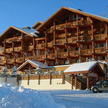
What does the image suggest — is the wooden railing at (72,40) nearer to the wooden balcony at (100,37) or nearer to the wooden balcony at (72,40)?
the wooden balcony at (72,40)

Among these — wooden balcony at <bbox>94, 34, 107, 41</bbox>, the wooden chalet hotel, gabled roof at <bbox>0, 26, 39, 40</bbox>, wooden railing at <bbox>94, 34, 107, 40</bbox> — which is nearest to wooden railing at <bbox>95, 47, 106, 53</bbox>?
the wooden chalet hotel

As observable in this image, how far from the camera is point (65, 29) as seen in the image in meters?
44.3

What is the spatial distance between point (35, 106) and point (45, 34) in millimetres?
38835

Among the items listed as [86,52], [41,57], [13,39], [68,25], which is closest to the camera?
[86,52]

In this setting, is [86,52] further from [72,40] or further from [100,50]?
[72,40]

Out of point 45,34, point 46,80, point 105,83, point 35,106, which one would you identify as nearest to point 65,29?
point 45,34

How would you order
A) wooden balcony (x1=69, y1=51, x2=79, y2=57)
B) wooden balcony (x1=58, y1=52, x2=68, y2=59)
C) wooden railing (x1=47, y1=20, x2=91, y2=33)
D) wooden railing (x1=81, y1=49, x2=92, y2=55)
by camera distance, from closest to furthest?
wooden railing (x1=81, y1=49, x2=92, y2=55) < wooden railing (x1=47, y1=20, x2=91, y2=33) < wooden balcony (x1=69, y1=51, x2=79, y2=57) < wooden balcony (x1=58, y1=52, x2=68, y2=59)

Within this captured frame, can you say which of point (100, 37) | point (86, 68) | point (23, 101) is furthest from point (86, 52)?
point (23, 101)

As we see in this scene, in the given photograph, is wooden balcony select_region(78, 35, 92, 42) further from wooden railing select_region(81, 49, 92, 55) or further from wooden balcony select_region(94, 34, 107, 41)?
wooden railing select_region(81, 49, 92, 55)


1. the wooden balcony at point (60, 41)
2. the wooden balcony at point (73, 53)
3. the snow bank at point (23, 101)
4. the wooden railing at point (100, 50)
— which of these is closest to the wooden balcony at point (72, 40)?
the wooden balcony at point (60, 41)

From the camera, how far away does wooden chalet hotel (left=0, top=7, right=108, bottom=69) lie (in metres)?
40.9

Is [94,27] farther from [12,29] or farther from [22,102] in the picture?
[22,102]

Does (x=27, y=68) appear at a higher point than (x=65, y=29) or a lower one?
lower

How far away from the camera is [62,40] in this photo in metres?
44.4
